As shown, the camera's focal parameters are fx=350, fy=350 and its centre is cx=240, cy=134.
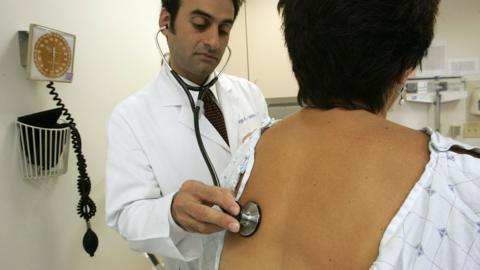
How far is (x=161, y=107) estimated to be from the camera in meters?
1.14

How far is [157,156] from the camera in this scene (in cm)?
106

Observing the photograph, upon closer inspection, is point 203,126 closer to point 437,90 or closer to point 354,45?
point 354,45

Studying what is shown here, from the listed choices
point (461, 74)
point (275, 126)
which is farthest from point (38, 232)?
point (461, 74)

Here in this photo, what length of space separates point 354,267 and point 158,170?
2.20ft

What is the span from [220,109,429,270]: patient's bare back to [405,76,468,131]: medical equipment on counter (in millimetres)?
2015

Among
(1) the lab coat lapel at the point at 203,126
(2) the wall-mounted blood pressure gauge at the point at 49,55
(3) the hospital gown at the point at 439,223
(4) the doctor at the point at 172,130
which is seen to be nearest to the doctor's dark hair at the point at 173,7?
(4) the doctor at the point at 172,130

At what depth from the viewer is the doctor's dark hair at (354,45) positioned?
1.89 ft

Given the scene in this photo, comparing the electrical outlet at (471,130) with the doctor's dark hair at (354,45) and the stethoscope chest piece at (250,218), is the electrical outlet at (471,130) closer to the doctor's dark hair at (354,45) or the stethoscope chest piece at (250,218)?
the doctor's dark hair at (354,45)

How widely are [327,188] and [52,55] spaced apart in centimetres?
106

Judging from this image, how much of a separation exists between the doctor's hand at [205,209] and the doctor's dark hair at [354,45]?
0.85ft

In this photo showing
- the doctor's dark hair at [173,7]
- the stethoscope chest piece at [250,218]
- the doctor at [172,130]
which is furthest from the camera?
the doctor's dark hair at [173,7]

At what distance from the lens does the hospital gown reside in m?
0.50

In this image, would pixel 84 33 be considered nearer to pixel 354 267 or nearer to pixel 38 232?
pixel 38 232

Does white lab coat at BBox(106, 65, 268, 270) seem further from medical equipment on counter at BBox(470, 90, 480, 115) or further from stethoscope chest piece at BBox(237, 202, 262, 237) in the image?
medical equipment on counter at BBox(470, 90, 480, 115)
